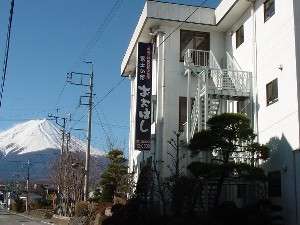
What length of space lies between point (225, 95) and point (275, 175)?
4.20 m

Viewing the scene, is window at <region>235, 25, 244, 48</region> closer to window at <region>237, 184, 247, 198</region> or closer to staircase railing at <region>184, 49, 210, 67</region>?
staircase railing at <region>184, 49, 210, 67</region>

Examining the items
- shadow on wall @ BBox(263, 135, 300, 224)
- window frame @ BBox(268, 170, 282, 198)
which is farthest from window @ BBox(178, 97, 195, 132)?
window frame @ BBox(268, 170, 282, 198)

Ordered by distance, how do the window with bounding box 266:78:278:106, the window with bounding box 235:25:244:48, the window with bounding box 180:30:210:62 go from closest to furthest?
the window with bounding box 266:78:278:106, the window with bounding box 235:25:244:48, the window with bounding box 180:30:210:62

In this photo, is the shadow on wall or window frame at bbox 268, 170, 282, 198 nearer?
the shadow on wall

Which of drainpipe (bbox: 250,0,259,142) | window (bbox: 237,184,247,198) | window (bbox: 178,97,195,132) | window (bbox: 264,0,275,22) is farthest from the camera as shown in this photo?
window (bbox: 178,97,195,132)

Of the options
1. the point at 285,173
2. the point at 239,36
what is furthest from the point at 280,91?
the point at 239,36

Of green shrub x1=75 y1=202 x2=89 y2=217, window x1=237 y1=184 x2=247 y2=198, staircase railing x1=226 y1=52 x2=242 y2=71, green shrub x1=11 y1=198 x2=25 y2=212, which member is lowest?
green shrub x1=11 y1=198 x2=25 y2=212

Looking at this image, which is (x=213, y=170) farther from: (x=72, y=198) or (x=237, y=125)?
(x=72, y=198)

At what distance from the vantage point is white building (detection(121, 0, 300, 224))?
713 inches

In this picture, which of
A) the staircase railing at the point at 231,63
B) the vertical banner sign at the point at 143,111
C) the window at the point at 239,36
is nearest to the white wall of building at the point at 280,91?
the staircase railing at the point at 231,63

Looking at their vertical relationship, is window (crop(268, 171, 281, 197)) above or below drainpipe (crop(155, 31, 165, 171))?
below

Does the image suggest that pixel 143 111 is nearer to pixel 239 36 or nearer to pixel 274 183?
pixel 239 36

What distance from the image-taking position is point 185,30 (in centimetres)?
2548

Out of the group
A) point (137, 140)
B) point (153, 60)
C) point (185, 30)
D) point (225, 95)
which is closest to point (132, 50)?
point (153, 60)
